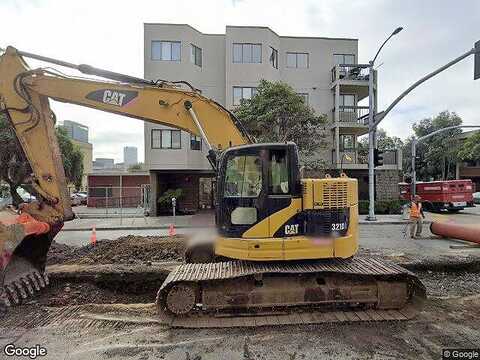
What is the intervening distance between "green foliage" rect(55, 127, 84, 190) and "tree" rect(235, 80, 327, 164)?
48.6 feet

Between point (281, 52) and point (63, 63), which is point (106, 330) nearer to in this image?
point (63, 63)

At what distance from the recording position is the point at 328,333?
5270mm

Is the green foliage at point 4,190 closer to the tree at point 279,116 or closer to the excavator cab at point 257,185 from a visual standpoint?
the tree at point 279,116

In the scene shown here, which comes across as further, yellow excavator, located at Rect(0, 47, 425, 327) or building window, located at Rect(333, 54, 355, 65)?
building window, located at Rect(333, 54, 355, 65)

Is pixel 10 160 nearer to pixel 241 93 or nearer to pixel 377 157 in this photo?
pixel 241 93

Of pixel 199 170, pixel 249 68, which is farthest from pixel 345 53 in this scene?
pixel 199 170

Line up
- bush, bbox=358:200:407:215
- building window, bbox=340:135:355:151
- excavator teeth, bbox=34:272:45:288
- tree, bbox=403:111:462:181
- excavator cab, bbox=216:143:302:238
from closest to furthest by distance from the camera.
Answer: excavator cab, bbox=216:143:302:238
excavator teeth, bbox=34:272:45:288
bush, bbox=358:200:407:215
building window, bbox=340:135:355:151
tree, bbox=403:111:462:181

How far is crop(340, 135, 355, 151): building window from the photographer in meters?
28.2

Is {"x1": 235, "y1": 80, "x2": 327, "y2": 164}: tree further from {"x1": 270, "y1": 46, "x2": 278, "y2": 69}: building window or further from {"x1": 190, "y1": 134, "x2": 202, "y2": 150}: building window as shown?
{"x1": 270, "y1": 46, "x2": 278, "y2": 69}: building window

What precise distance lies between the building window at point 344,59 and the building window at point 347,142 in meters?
5.95

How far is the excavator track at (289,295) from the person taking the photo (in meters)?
5.69

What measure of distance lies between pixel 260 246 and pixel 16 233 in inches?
165

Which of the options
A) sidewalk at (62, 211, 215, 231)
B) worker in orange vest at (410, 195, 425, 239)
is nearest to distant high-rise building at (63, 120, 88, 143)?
sidewalk at (62, 211, 215, 231)
